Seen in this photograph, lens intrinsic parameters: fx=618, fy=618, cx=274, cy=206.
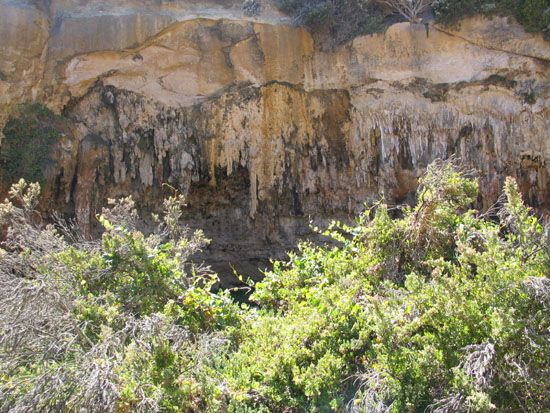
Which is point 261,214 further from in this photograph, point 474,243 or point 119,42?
point 474,243

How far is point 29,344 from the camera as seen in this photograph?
5.76 metres

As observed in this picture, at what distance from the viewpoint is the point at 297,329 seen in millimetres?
6547

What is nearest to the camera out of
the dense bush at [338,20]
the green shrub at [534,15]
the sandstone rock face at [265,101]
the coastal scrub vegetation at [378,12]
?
the green shrub at [534,15]

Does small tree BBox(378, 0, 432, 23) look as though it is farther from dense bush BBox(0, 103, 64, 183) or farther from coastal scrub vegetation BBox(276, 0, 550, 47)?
dense bush BBox(0, 103, 64, 183)

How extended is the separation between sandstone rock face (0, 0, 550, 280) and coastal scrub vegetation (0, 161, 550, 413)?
5.24 m

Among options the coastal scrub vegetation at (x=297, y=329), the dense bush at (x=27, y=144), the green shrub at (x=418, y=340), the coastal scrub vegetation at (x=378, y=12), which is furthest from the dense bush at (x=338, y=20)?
the green shrub at (x=418, y=340)

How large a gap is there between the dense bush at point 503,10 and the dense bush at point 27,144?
8.61 meters

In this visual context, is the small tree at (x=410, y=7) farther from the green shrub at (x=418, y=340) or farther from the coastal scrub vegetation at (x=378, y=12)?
the green shrub at (x=418, y=340)

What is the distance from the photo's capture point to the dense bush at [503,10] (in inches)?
492

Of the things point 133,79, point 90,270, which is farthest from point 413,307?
point 133,79

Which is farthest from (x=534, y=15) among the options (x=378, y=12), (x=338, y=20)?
(x=338, y=20)

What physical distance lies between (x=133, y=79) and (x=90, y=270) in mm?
7590

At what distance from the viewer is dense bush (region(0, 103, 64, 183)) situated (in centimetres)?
1276

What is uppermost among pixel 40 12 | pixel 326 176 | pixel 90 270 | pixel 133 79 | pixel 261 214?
pixel 40 12
